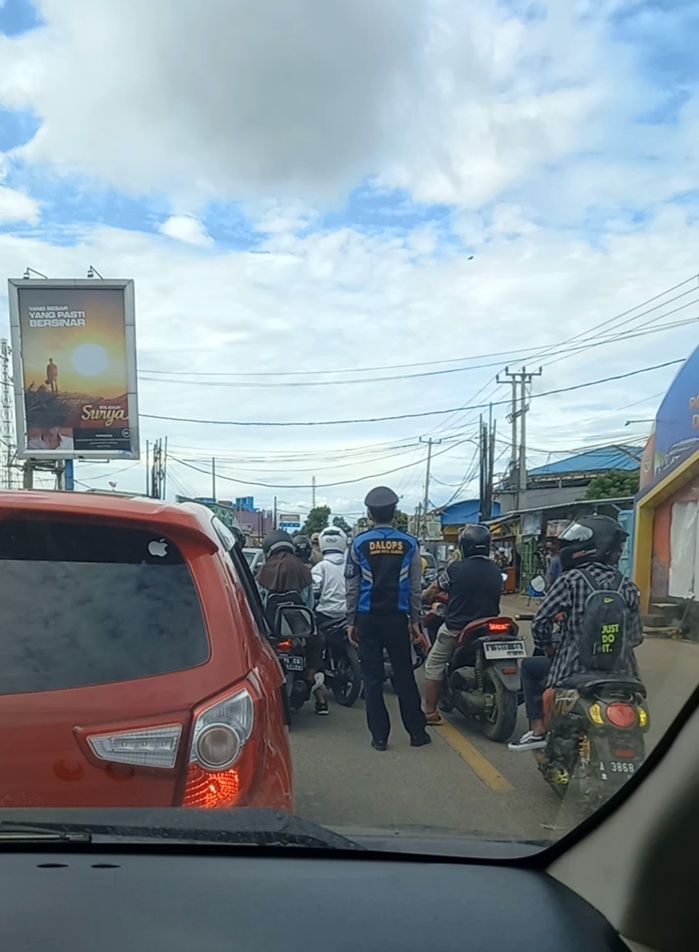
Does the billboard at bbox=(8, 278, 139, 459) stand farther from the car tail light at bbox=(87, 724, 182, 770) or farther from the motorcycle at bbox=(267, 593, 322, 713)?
the car tail light at bbox=(87, 724, 182, 770)

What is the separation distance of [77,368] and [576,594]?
21886 mm

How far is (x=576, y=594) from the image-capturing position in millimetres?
5074

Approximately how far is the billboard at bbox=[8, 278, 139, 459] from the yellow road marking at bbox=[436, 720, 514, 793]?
19.0m

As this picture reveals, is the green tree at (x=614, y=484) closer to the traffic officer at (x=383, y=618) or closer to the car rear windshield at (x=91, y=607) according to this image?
the traffic officer at (x=383, y=618)

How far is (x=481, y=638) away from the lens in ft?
24.0

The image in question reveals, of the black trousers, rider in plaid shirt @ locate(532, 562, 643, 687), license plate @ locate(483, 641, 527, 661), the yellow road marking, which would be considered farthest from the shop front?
the black trousers

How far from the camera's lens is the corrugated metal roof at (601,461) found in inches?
610

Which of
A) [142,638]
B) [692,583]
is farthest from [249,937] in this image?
[692,583]

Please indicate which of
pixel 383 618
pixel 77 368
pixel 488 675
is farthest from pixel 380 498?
pixel 77 368

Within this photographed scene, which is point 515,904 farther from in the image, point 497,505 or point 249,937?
point 497,505

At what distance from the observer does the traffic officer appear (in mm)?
6754

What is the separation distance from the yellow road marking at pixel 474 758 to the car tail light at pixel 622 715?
4.27 feet

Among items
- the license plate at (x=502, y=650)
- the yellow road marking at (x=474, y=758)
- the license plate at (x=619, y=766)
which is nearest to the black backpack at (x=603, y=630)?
the license plate at (x=619, y=766)

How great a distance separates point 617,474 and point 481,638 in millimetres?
15659
